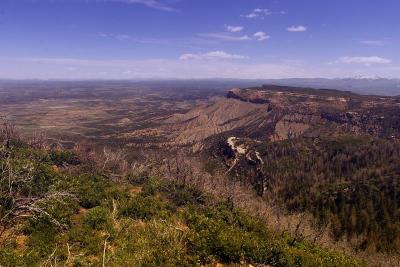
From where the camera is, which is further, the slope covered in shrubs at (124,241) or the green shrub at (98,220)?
the green shrub at (98,220)

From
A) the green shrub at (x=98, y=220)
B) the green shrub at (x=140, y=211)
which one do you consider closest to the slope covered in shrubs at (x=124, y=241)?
the green shrub at (x=98, y=220)

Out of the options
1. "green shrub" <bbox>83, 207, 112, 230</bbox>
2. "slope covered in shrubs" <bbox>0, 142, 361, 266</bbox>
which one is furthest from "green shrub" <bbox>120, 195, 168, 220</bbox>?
"green shrub" <bbox>83, 207, 112, 230</bbox>

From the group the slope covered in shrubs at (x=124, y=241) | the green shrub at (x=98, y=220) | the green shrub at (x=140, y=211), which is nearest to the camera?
the slope covered in shrubs at (x=124, y=241)

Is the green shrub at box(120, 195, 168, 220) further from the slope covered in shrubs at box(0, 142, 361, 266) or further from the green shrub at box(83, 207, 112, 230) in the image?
the green shrub at box(83, 207, 112, 230)

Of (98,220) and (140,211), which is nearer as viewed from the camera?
(98,220)

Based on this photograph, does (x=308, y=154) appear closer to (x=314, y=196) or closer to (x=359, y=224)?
(x=314, y=196)

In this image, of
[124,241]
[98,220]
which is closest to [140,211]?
[98,220]

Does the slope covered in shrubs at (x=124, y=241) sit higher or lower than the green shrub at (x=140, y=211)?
higher

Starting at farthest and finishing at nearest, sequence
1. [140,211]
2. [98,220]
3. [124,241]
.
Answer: [140,211]
[98,220]
[124,241]

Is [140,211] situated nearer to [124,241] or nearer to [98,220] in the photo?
[98,220]

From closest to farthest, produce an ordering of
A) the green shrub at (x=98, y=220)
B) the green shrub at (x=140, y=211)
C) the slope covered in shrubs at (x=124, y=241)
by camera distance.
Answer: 1. the slope covered in shrubs at (x=124, y=241)
2. the green shrub at (x=98, y=220)
3. the green shrub at (x=140, y=211)

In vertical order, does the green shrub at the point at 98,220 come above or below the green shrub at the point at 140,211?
above

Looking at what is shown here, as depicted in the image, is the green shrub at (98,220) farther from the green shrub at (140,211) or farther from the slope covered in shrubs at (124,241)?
the green shrub at (140,211)
